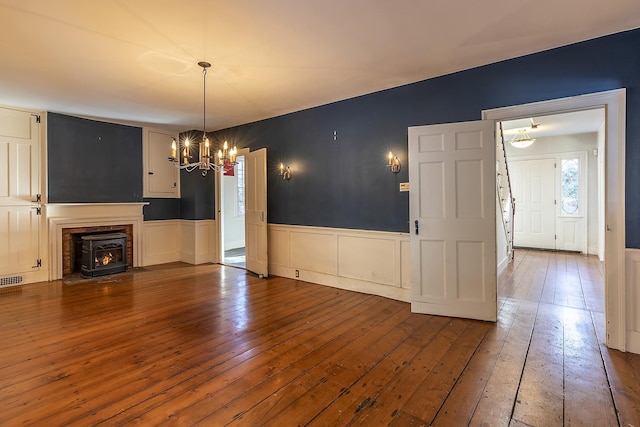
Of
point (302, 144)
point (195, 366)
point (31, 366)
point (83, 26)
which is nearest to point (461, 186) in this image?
point (302, 144)

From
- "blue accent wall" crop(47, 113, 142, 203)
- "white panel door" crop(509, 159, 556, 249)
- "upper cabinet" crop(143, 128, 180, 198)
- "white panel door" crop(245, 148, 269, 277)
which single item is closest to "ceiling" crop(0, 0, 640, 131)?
"blue accent wall" crop(47, 113, 142, 203)

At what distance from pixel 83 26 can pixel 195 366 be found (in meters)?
2.98

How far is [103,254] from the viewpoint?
5.70 metres

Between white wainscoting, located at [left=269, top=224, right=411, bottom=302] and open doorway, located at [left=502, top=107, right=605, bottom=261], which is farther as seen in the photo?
open doorway, located at [left=502, top=107, right=605, bottom=261]

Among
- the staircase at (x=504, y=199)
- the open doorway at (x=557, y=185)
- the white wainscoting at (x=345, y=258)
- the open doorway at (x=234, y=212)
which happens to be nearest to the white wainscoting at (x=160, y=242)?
the open doorway at (x=234, y=212)

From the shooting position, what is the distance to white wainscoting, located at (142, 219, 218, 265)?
673cm

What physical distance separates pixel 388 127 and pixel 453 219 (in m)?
1.54

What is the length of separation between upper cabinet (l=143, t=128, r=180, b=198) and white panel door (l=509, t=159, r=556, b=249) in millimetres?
8306

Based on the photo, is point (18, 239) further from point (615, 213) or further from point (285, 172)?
point (615, 213)

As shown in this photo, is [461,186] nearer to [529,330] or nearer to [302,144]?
[529,330]

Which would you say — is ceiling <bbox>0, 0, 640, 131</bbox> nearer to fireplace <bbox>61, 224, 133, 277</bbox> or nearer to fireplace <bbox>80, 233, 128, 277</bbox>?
fireplace <bbox>61, 224, 133, 277</bbox>

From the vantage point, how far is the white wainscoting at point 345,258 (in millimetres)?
4273

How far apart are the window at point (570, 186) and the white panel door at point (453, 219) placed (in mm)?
5882

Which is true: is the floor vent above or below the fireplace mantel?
below
